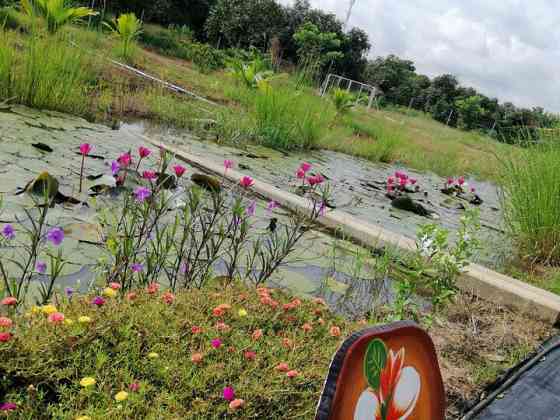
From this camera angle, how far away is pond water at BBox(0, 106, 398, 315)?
2.06 metres

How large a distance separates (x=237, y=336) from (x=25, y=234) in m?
1.02

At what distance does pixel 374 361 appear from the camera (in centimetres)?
70

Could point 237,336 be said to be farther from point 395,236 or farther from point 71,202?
point 395,236

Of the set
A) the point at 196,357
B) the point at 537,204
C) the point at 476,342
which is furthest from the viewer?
the point at 537,204

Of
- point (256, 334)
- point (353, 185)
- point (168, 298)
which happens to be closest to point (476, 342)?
point (256, 334)

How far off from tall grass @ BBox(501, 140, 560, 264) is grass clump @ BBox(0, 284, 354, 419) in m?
2.45

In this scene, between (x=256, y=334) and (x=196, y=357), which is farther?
(x=256, y=334)

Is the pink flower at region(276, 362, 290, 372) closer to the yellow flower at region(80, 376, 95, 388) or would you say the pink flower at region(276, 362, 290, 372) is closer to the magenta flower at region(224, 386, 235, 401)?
the magenta flower at region(224, 386, 235, 401)

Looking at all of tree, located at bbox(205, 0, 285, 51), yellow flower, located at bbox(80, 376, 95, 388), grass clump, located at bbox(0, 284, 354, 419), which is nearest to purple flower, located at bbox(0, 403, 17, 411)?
grass clump, located at bbox(0, 284, 354, 419)

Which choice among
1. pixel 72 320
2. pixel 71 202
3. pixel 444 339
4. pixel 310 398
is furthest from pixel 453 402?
pixel 71 202

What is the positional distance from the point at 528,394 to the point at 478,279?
0.86 m

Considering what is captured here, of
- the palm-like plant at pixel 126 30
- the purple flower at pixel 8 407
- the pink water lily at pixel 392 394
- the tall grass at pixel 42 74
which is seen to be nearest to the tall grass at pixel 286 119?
the tall grass at pixel 42 74

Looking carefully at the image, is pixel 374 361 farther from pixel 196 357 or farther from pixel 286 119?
pixel 286 119

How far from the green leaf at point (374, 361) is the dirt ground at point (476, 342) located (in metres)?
1.07
